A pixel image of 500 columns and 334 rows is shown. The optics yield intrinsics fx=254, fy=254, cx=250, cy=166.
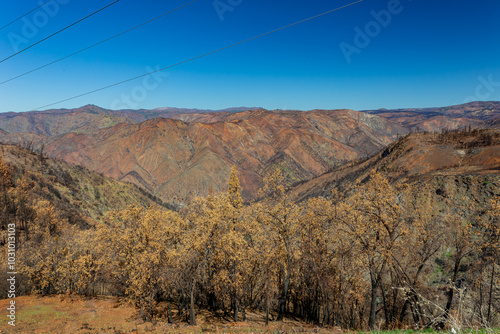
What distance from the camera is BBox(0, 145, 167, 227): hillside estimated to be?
81.7m

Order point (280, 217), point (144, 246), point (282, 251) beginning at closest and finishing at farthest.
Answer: point (144, 246) < point (280, 217) < point (282, 251)

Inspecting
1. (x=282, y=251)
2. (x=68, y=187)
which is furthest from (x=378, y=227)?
(x=68, y=187)

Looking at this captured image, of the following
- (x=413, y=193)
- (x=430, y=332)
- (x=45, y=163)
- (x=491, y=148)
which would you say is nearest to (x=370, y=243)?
(x=430, y=332)

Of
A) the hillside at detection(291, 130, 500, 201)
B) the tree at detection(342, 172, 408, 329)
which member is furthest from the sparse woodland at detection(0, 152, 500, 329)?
the hillside at detection(291, 130, 500, 201)

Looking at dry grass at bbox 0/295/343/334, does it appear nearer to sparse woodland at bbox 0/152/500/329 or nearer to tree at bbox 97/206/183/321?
sparse woodland at bbox 0/152/500/329

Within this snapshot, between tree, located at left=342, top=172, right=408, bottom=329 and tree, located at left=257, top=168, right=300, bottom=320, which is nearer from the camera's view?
tree, located at left=342, top=172, right=408, bottom=329

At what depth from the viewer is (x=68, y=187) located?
105 metres

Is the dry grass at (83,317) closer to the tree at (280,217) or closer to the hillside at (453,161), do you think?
the tree at (280,217)

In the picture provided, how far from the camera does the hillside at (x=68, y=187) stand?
81669mm

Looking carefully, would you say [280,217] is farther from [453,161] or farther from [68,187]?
[68,187]

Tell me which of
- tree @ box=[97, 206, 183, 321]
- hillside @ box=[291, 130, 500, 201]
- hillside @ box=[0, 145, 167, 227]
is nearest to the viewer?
tree @ box=[97, 206, 183, 321]

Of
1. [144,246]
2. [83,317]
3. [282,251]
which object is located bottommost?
[83,317]

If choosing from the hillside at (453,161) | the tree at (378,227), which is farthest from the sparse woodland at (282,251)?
the hillside at (453,161)

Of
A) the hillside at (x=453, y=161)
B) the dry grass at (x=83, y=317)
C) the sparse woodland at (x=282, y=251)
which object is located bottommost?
the dry grass at (x=83, y=317)
